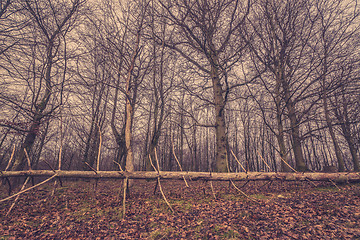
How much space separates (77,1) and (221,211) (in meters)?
10.9

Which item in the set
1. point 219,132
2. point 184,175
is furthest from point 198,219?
point 219,132

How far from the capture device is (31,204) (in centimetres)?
525

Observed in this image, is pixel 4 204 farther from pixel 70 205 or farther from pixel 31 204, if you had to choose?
pixel 70 205

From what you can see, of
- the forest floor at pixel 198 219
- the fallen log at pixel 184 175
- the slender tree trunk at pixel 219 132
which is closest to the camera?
the forest floor at pixel 198 219

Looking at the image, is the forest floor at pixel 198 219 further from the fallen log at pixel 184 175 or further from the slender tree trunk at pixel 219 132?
the slender tree trunk at pixel 219 132

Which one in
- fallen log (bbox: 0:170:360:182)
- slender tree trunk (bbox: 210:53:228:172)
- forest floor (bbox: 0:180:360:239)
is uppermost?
slender tree trunk (bbox: 210:53:228:172)

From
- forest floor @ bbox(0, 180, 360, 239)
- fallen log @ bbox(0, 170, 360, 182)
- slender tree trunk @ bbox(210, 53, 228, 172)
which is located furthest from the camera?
slender tree trunk @ bbox(210, 53, 228, 172)

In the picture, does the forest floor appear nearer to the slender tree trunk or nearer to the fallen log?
the fallen log

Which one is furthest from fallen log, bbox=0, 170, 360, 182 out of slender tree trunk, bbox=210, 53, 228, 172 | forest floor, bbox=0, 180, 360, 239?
slender tree trunk, bbox=210, 53, 228, 172

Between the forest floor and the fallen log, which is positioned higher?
the fallen log

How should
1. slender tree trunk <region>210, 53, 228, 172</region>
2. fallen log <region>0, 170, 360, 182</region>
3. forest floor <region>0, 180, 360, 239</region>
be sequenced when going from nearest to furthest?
1. forest floor <region>0, 180, 360, 239</region>
2. fallen log <region>0, 170, 360, 182</region>
3. slender tree trunk <region>210, 53, 228, 172</region>

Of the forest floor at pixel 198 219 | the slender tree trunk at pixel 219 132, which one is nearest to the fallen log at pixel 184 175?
the forest floor at pixel 198 219

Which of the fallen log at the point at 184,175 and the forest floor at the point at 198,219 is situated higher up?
the fallen log at the point at 184,175

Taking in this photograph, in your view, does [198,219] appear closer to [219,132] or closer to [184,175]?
[184,175]
